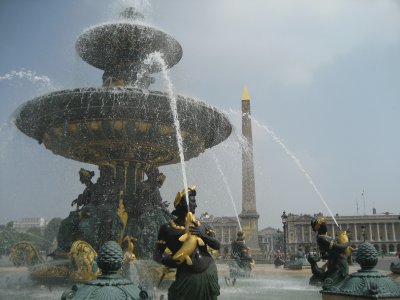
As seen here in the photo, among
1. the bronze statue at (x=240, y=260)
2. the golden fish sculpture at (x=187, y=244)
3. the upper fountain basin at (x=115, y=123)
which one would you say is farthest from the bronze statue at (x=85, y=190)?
the golden fish sculpture at (x=187, y=244)

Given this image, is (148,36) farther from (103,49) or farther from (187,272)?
(187,272)

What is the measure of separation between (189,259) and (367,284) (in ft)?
4.80

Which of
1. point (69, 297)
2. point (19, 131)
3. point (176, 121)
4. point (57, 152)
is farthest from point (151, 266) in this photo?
point (69, 297)

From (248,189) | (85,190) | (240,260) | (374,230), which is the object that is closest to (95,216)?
(85,190)

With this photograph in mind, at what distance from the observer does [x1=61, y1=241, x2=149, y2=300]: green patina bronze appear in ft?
8.54

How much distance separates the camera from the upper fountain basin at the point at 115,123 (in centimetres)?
948

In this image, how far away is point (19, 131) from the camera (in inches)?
454

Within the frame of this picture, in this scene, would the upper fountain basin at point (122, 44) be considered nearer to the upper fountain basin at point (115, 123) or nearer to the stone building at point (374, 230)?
the upper fountain basin at point (115, 123)

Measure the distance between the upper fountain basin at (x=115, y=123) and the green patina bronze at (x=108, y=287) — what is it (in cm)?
672

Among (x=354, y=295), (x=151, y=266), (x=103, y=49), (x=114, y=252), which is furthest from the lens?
(x=103, y=49)

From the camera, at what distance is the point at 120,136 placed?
33.2ft

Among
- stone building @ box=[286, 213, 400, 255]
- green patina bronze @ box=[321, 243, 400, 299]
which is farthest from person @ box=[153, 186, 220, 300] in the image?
stone building @ box=[286, 213, 400, 255]

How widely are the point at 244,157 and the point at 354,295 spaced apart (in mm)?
32693

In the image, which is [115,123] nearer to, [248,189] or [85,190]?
[85,190]
